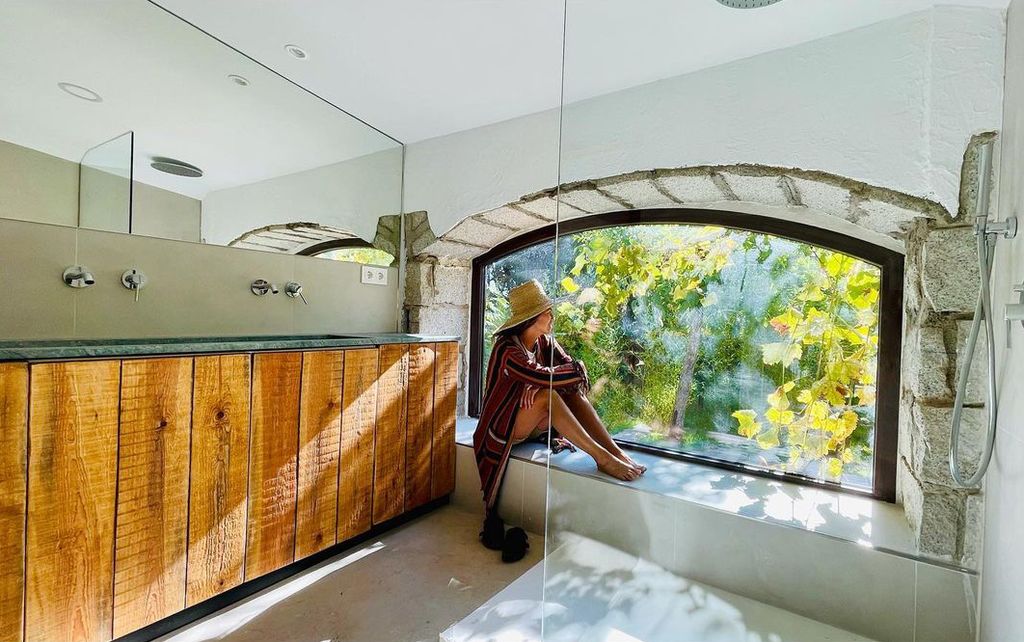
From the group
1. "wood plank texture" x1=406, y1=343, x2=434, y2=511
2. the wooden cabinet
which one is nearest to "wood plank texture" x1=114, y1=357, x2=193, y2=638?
the wooden cabinet

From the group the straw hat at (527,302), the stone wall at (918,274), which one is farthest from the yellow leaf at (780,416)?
the straw hat at (527,302)

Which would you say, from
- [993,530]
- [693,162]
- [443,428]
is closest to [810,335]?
[993,530]

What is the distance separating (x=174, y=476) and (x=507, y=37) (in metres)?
1.94

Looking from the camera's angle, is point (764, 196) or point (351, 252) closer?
point (764, 196)

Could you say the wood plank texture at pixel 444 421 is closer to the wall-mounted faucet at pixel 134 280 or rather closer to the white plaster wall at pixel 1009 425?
the wall-mounted faucet at pixel 134 280

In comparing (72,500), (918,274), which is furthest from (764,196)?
(72,500)

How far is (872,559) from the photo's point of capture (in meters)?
1.25

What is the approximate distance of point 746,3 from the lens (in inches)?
54.9

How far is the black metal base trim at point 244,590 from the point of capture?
1.35 meters

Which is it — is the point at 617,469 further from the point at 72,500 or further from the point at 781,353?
the point at 72,500

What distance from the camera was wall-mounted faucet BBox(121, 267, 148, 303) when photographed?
164 centimetres

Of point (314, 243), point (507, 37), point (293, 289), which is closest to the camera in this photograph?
point (507, 37)

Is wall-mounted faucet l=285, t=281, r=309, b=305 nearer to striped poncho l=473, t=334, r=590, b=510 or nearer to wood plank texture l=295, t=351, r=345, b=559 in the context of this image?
wood plank texture l=295, t=351, r=345, b=559

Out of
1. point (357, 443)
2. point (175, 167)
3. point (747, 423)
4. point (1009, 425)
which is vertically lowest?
point (357, 443)
